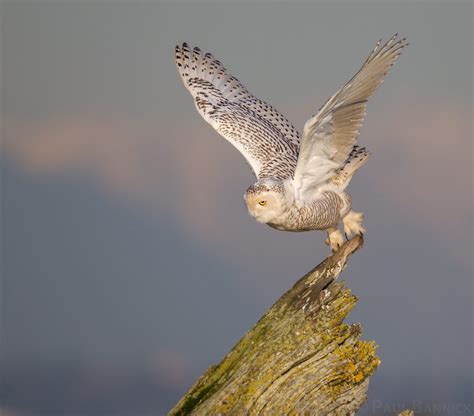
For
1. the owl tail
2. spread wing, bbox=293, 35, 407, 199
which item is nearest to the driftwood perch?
spread wing, bbox=293, 35, 407, 199

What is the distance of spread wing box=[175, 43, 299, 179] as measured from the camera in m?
12.9

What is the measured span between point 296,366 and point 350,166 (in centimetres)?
333

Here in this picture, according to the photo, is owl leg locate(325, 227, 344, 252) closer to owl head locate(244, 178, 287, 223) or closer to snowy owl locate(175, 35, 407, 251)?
snowy owl locate(175, 35, 407, 251)

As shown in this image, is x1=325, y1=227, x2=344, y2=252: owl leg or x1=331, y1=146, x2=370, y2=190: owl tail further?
x1=325, y1=227, x2=344, y2=252: owl leg

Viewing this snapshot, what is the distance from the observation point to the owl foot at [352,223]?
12.9 meters

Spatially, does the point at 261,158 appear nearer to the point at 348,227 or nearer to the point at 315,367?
the point at 348,227

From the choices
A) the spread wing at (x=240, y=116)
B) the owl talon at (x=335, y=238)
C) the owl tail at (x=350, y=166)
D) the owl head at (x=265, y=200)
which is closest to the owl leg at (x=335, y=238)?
the owl talon at (x=335, y=238)

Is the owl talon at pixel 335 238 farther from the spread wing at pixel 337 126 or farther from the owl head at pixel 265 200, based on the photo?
the owl head at pixel 265 200

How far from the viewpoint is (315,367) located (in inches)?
417

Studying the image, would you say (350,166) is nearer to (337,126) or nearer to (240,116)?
(337,126)

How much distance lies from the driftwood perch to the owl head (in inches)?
35.7

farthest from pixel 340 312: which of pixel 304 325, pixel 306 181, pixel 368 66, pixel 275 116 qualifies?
pixel 275 116

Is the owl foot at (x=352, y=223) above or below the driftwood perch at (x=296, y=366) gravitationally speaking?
above

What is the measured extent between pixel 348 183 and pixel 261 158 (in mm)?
1207
